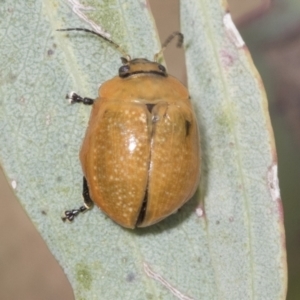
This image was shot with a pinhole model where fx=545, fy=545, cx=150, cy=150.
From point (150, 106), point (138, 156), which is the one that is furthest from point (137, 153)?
point (150, 106)

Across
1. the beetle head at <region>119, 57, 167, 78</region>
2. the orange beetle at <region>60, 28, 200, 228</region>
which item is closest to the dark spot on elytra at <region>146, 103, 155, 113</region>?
the orange beetle at <region>60, 28, 200, 228</region>

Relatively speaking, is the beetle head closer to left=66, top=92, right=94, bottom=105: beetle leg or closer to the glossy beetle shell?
the glossy beetle shell

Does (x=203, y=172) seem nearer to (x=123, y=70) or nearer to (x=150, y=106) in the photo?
(x=150, y=106)

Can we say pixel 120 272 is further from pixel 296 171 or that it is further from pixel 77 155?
pixel 296 171

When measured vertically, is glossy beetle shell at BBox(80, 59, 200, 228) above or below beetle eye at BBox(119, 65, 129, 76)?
below

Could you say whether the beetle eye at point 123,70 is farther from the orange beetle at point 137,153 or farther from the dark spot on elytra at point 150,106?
the dark spot on elytra at point 150,106

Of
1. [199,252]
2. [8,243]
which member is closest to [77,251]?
[199,252]
